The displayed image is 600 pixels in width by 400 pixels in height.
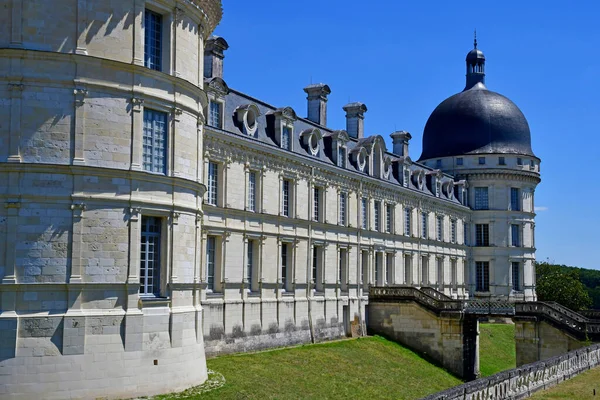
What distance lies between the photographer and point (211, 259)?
28109mm

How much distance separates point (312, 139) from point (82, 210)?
19.8 meters

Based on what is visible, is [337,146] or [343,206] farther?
[343,206]

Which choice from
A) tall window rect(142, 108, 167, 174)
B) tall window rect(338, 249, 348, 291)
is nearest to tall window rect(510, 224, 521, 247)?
tall window rect(338, 249, 348, 291)

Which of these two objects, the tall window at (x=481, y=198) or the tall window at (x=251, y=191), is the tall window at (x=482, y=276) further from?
the tall window at (x=251, y=191)

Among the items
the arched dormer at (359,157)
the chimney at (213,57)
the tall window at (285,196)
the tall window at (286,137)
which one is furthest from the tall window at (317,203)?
the chimney at (213,57)

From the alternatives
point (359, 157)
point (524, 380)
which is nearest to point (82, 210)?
point (524, 380)

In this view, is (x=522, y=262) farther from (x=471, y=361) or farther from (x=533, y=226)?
(x=471, y=361)

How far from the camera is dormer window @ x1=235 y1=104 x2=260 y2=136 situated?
30.0 m

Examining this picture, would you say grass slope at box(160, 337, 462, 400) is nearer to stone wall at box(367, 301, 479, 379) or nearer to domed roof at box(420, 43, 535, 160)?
stone wall at box(367, 301, 479, 379)

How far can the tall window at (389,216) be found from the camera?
4338 cm

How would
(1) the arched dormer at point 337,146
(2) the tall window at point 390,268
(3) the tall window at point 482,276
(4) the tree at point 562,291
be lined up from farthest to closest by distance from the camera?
(4) the tree at point 562,291, (3) the tall window at point 482,276, (2) the tall window at point 390,268, (1) the arched dormer at point 337,146

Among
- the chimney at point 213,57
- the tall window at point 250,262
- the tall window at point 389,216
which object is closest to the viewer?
the chimney at point 213,57

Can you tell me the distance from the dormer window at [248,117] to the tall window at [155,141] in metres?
10.7

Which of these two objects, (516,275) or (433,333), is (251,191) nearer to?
(433,333)
